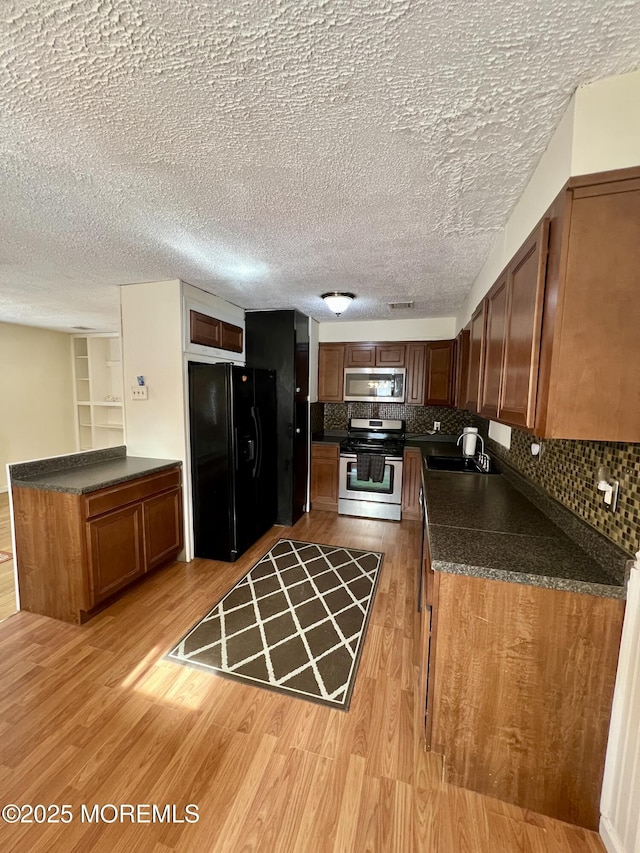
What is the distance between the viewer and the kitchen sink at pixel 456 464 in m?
2.76

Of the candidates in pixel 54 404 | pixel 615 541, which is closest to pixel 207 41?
pixel 615 541

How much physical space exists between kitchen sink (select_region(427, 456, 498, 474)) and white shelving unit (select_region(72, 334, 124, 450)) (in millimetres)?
5011

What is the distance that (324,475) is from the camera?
4359 mm

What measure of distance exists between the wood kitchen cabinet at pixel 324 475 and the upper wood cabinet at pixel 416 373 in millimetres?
1120

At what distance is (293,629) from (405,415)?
3.08 metres

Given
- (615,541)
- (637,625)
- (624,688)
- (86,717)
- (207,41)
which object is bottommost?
(86,717)

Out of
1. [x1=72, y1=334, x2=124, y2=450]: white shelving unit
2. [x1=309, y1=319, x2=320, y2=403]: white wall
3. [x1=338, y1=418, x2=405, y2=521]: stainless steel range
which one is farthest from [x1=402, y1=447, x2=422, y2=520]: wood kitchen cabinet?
[x1=72, y1=334, x2=124, y2=450]: white shelving unit

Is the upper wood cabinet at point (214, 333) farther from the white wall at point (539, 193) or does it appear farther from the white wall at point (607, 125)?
the white wall at point (607, 125)

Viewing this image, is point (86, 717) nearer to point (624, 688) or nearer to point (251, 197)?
point (624, 688)

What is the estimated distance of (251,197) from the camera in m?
1.57

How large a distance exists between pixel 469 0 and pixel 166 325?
2682 mm

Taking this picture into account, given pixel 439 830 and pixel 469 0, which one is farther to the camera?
pixel 439 830

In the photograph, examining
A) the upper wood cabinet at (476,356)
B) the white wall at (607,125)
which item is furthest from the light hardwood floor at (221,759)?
the white wall at (607,125)
